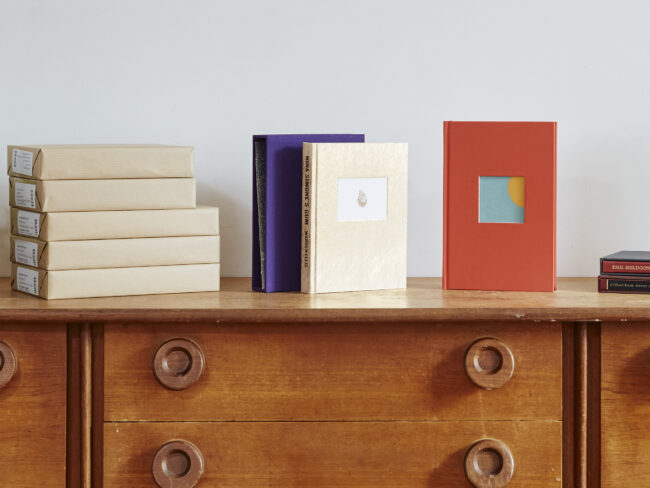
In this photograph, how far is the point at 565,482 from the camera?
126 centimetres

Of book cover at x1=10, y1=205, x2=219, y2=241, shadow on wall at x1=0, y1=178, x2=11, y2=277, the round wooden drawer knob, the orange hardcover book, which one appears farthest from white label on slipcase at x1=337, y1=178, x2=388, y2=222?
shadow on wall at x1=0, y1=178, x2=11, y2=277

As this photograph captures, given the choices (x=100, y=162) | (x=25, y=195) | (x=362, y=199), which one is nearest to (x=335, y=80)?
(x=362, y=199)

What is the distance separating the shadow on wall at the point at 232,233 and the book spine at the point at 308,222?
27cm

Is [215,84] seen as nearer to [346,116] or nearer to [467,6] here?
[346,116]

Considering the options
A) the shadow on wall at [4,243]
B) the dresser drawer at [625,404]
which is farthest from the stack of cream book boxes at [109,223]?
the dresser drawer at [625,404]

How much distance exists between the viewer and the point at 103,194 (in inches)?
51.6

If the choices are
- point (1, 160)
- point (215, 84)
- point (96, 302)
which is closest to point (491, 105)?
point (215, 84)

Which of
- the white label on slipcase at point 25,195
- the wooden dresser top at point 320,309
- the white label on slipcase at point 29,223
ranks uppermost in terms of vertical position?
the white label on slipcase at point 25,195

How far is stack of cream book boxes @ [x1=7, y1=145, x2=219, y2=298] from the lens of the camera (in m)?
1.29

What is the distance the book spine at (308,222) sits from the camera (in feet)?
4.40

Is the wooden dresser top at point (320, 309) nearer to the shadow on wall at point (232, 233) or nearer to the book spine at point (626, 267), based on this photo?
the book spine at point (626, 267)

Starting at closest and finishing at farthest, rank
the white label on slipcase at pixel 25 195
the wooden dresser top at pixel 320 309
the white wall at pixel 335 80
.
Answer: the wooden dresser top at pixel 320 309 < the white label on slipcase at pixel 25 195 < the white wall at pixel 335 80

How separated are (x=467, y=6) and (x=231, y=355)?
2.69 ft

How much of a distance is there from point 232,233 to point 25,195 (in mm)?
411
